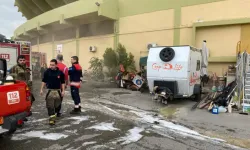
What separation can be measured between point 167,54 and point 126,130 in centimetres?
401

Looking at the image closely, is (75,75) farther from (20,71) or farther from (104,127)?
(104,127)

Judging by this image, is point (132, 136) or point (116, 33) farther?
point (116, 33)

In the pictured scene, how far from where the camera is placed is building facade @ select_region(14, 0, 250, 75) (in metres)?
11.5

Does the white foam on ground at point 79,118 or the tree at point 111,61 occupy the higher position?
the tree at point 111,61

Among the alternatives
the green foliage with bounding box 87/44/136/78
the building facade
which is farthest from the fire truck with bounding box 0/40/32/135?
the building facade

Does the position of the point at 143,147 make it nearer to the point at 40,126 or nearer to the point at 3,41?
the point at 40,126

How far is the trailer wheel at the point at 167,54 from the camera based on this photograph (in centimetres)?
818

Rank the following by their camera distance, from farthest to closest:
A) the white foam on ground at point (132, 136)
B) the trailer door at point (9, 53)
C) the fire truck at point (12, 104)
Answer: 1. the trailer door at point (9, 53)
2. the white foam on ground at point (132, 136)
3. the fire truck at point (12, 104)

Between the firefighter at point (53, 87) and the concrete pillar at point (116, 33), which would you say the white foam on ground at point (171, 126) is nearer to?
the firefighter at point (53, 87)

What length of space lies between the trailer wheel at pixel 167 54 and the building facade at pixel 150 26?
15.5ft

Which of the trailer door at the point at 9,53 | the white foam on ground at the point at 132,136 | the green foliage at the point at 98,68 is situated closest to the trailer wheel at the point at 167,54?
the white foam on ground at the point at 132,136

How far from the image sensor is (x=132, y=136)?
4.83 metres

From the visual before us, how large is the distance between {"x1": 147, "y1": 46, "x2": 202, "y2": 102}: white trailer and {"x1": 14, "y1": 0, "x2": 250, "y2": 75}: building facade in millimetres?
4023

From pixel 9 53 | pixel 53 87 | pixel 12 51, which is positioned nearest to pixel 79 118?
pixel 53 87
